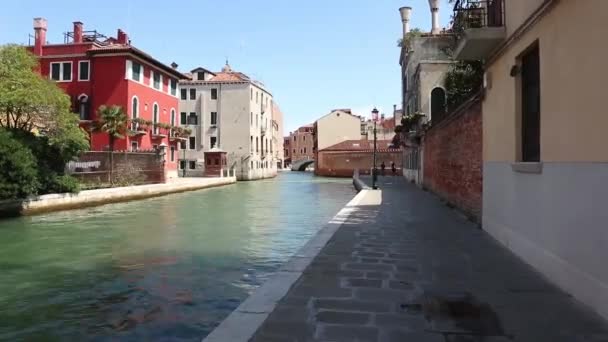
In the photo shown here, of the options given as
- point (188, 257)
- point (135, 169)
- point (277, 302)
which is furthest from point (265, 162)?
point (277, 302)

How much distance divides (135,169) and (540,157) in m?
25.5

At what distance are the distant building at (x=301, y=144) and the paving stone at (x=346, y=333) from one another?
102405 mm

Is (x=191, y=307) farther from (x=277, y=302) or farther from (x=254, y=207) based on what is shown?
(x=254, y=207)

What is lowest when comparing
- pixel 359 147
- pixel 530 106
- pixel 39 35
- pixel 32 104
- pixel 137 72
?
pixel 530 106

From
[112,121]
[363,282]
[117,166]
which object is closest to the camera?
[363,282]

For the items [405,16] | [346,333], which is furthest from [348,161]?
[346,333]

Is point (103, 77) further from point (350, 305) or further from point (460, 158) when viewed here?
point (350, 305)

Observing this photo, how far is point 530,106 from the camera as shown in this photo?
260 inches

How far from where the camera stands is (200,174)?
47.0 m

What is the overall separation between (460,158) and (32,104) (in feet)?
44.9

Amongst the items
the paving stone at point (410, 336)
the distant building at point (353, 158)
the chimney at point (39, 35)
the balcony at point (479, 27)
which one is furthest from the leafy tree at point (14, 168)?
the distant building at point (353, 158)

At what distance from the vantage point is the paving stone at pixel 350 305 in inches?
174

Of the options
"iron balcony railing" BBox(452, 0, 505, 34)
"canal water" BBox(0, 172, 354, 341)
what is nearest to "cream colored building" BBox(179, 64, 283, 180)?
"canal water" BBox(0, 172, 354, 341)

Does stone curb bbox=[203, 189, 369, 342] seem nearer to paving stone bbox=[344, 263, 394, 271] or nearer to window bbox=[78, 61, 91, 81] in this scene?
paving stone bbox=[344, 263, 394, 271]
